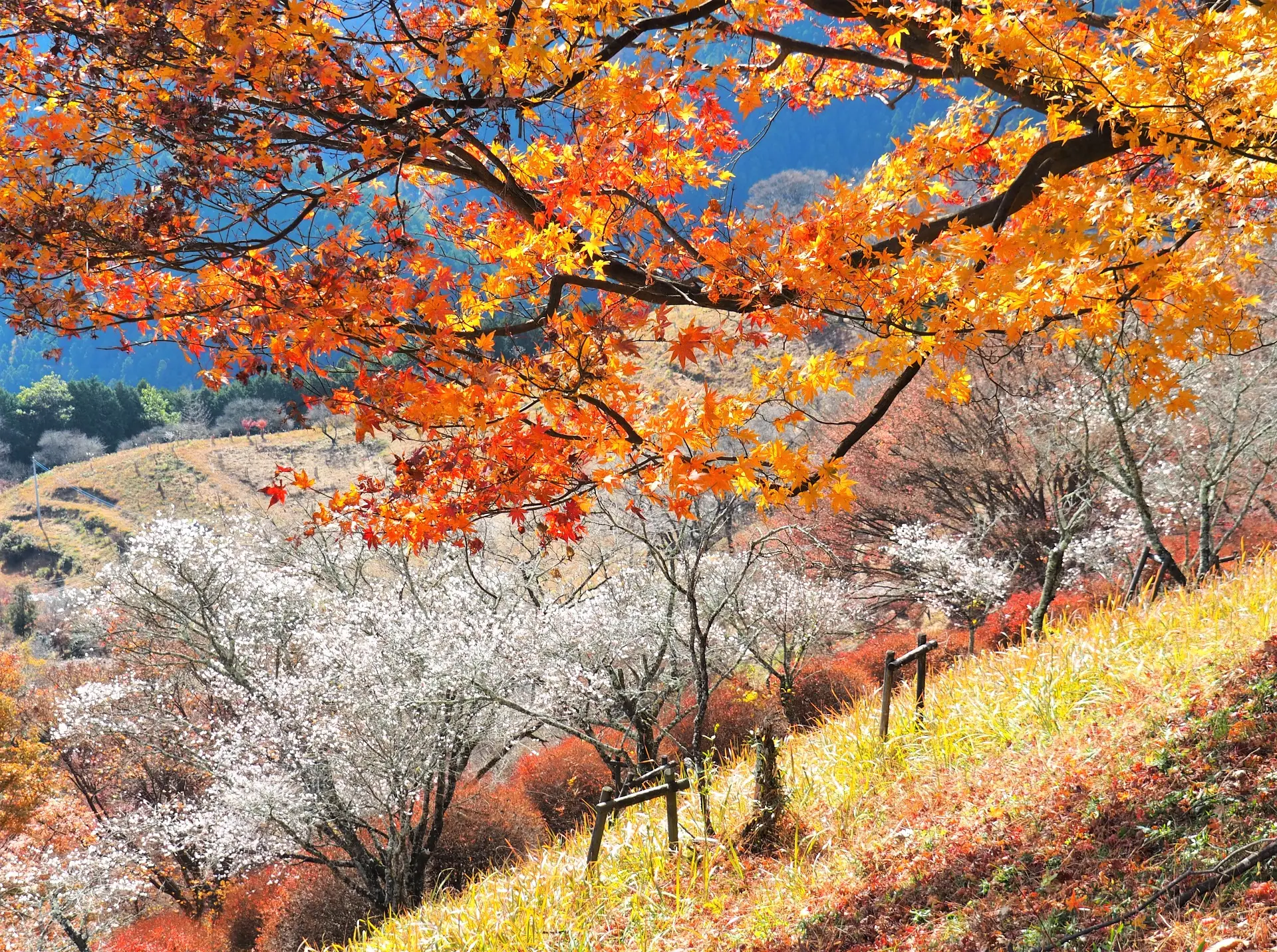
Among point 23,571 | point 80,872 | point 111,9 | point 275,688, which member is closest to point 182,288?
point 111,9

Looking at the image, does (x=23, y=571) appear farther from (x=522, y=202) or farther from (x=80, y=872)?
(x=522, y=202)

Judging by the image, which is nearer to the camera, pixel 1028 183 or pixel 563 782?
pixel 1028 183

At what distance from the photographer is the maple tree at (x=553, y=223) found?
2.70m

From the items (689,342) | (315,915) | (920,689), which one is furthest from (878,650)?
(689,342)

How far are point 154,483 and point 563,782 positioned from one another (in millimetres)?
68568

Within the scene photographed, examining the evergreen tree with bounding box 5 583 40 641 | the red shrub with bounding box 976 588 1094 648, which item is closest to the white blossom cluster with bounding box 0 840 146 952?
the red shrub with bounding box 976 588 1094 648

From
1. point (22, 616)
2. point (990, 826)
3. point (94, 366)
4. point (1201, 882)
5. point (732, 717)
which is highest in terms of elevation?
point (94, 366)

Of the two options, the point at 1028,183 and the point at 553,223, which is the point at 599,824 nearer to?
the point at 553,223

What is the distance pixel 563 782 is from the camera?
48.8 feet

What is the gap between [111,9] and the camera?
2.89 metres

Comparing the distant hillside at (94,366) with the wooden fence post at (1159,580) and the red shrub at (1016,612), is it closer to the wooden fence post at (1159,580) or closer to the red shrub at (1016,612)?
the red shrub at (1016,612)

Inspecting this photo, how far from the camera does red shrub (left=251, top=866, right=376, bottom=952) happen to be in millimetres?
11406

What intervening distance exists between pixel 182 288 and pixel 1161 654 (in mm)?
5692

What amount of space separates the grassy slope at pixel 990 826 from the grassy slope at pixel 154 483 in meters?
56.1
